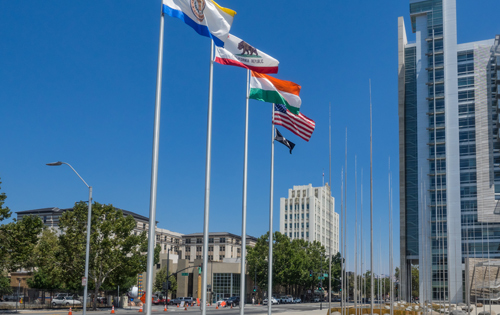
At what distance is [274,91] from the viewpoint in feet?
72.0

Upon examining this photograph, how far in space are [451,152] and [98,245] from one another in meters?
72.2

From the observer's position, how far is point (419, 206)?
101 metres

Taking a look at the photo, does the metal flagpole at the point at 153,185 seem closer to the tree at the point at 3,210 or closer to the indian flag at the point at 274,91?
the indian flag at the point at 274,91

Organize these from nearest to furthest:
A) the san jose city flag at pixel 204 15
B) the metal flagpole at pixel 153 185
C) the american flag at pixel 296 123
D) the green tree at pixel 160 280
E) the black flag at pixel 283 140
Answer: the metal flagpole at pixel 153 185 < the san jose city flag at pixel 204 15 < the american flag at pixel 296 123 < the black flag at pixel 283 140 < the green tree at pixel 160 280

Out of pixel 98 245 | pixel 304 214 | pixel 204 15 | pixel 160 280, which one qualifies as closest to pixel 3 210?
pixel 98 245

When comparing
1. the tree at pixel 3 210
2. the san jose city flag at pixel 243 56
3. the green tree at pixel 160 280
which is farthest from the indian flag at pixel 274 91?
the green tree at pixel 160 280

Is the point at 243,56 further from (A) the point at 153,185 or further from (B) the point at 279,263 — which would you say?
(B) the point at 279,263

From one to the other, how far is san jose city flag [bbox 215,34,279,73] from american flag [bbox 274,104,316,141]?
15.4ft

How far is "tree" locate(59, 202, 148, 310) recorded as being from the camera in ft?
191

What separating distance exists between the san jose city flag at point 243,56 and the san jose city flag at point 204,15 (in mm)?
1396

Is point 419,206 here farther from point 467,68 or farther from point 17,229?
Result: point 17,229

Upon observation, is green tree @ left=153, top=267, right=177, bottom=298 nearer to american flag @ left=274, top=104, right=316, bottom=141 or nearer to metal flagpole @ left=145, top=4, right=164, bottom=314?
american flag @ left=274, top=104, right=316, bottom=141

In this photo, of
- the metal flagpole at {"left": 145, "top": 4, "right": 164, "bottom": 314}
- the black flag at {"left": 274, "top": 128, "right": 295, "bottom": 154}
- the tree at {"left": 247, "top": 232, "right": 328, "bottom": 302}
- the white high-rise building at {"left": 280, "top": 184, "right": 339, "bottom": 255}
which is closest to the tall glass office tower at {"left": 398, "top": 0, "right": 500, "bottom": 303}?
the tree at {"left": 247, "top": 232, "right": 328, "bottom": 302}

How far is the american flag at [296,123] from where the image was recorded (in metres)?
24.2
